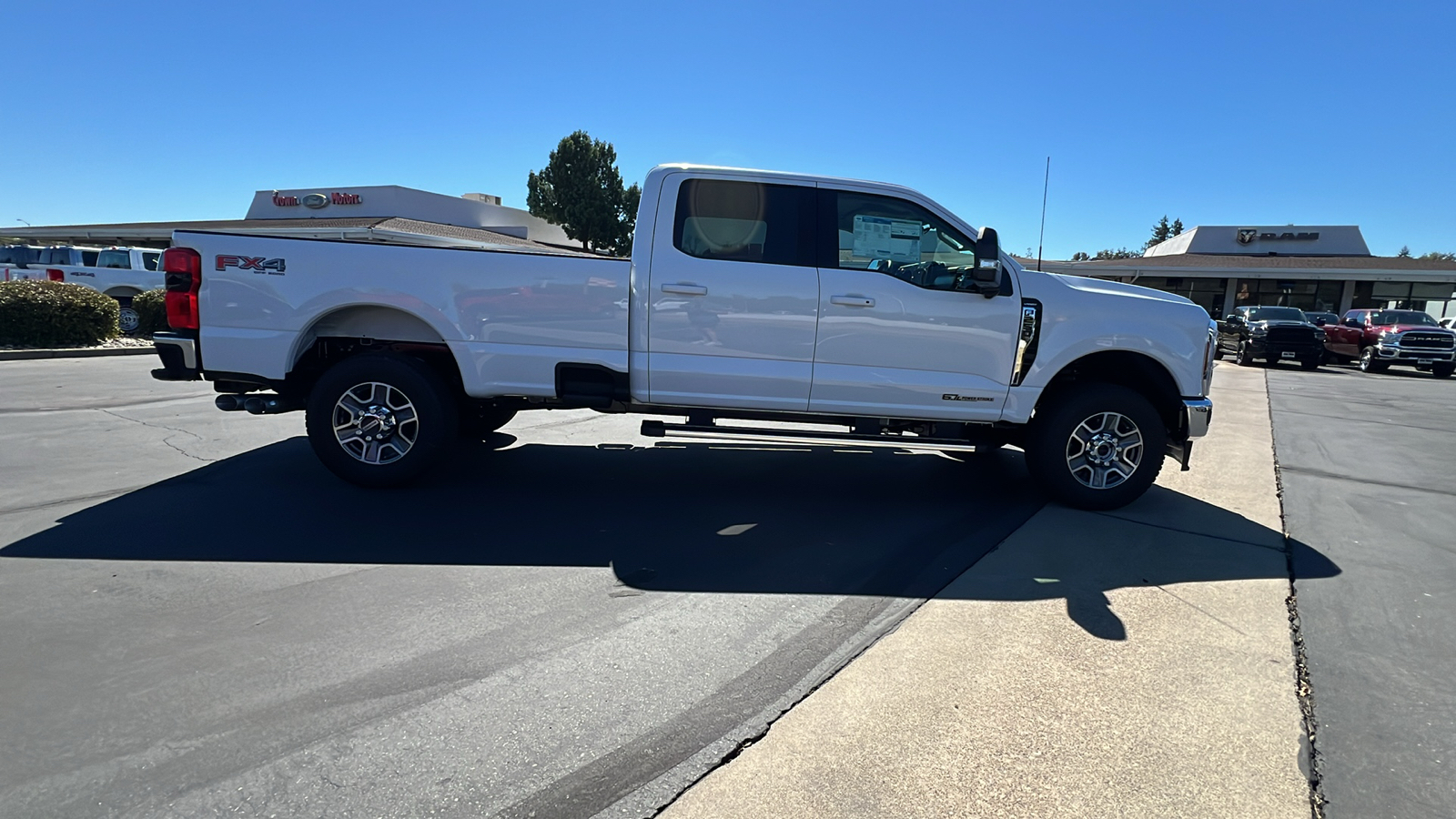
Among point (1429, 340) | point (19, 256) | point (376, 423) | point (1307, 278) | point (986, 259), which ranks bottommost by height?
point (376, 423)

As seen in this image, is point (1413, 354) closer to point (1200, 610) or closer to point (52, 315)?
point (1200, 610)

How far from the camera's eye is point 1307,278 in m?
34.9

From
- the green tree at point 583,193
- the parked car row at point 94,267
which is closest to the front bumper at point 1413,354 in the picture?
the parked car row at point 94,267

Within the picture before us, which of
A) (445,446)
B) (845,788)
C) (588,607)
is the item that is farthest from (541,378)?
(845,788)

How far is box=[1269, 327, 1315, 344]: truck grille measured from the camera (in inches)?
830

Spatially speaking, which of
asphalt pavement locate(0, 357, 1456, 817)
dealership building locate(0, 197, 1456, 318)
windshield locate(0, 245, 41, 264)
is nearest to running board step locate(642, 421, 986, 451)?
asphalt pavement locate(0, 357, 1456, 817)

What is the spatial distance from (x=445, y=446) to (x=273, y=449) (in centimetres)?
223

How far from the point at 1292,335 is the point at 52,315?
28.0 meters

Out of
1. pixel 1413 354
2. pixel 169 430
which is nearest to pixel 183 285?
pixel 169 430

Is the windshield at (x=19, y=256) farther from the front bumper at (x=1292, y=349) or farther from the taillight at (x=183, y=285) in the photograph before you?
the front bumper at (x=1292, y=349)

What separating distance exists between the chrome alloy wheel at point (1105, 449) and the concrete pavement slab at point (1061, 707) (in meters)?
0.90

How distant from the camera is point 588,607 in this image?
3.58 meters

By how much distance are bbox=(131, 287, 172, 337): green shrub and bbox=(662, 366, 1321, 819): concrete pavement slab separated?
1703cm

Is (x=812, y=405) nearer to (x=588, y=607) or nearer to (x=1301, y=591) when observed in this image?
(x=588, y=607)
